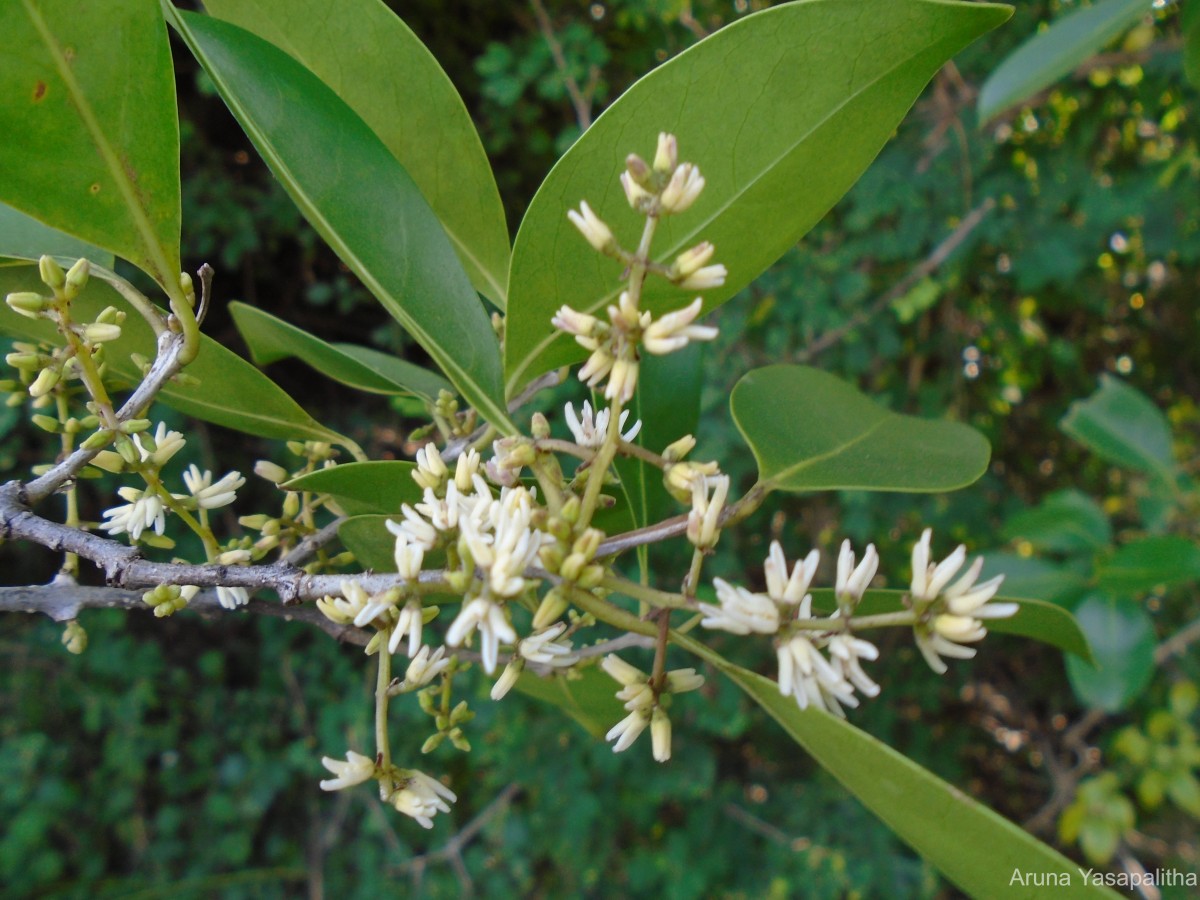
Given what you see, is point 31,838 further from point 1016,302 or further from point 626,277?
point 1016,302

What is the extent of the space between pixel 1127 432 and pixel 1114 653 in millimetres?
586

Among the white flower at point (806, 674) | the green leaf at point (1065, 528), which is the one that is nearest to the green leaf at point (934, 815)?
the white flower at point (806, 674)

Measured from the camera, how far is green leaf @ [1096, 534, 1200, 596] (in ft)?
5.13

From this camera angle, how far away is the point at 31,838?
2.28 m

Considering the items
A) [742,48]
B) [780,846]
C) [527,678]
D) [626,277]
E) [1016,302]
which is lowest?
[780,846]

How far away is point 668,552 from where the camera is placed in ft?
7.14

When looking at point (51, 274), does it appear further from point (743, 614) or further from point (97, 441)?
point (743, 614)

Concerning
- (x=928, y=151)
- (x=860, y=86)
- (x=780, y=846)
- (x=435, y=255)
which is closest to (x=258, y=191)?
(x=928, y=151)

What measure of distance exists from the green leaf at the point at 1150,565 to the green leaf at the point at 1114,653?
0.05 meters

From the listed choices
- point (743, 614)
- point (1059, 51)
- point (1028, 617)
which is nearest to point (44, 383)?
point (743, 614)

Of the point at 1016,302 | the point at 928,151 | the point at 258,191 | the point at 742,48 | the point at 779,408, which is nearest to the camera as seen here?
the point at 742,48

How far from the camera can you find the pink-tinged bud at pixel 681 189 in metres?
0.48

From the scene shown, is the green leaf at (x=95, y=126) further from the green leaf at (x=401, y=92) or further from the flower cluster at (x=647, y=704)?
the flower cluster at (x=647, y=704)

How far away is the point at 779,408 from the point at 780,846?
2043 millimetres
